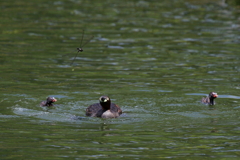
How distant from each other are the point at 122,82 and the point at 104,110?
15.0 feet

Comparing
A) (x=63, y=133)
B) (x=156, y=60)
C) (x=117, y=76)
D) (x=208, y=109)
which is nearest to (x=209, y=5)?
(x=156, y=60)

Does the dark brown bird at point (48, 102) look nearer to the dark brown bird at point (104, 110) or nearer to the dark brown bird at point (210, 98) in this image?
the dark brown bird at point (104, 110)

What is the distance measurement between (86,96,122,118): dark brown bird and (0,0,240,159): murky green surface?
0.71ft

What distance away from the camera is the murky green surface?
13.3 meters

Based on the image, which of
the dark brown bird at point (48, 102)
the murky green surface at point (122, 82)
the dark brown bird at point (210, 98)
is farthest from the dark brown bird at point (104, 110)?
the dark brown bird at point (210, 98)

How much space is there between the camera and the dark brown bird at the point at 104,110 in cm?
1605

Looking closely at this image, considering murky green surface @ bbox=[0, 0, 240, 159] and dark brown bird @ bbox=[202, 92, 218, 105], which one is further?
dark brown bird @ bbox=[202, 92, 218, 105]

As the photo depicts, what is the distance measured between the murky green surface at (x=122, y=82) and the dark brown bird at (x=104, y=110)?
22 centimetres

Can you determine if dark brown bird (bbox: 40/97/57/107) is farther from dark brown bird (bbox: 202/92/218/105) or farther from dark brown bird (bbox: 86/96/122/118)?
dark brown bird (bbox: 202/92/218/105)

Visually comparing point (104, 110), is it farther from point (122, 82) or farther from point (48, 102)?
point (122, 82)

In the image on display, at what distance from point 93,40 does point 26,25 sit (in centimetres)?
591

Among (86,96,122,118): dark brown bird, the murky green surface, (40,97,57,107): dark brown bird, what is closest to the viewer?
the murky green surface

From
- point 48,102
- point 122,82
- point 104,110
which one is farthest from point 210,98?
point 48,102

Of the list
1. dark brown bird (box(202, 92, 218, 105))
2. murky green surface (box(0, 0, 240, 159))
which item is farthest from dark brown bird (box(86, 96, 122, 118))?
dark brown bird (box(202, 92, 218, 105))
